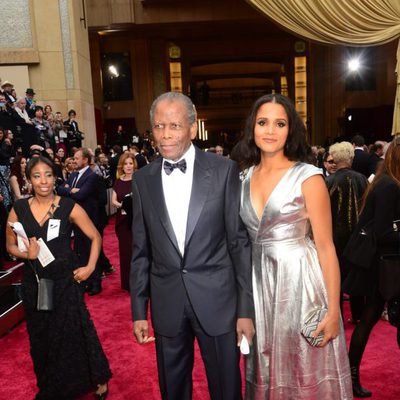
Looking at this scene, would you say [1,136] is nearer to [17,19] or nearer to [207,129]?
[17,19]

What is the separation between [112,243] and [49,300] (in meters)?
5.00

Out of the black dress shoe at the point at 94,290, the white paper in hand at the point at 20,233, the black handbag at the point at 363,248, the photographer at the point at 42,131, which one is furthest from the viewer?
the photographer at the point at 42,131

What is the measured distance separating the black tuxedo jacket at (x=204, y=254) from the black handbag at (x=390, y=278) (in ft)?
3.01

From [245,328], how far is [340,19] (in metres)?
7.63

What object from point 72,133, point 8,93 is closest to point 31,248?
point 8,93

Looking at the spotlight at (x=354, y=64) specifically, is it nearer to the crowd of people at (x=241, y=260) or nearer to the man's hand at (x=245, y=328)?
the crowd of people at (x=241, y=260)

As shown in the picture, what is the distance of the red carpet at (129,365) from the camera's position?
289cm

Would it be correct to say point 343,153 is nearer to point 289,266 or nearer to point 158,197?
point 289,266

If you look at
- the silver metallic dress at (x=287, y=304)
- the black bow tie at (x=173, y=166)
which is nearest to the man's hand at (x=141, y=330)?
the silver metallic dress at (x=287, y=304)

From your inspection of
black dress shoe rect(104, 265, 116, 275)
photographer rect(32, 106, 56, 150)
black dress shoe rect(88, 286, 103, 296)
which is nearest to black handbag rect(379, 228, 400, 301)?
black dress shoe rect(88, 286, 103, 296)

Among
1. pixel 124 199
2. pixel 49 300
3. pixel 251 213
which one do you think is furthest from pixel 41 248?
pixel 124 199

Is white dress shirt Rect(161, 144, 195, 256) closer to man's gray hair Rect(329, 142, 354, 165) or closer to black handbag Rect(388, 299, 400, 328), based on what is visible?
black handbag Rect(388, 299, 400, 328)

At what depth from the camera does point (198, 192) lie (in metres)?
1.78

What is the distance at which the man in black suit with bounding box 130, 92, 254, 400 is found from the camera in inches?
69.6
